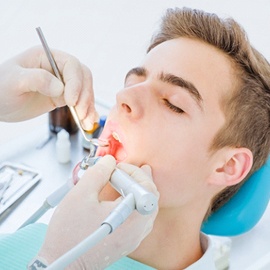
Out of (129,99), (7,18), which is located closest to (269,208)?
(129,99)

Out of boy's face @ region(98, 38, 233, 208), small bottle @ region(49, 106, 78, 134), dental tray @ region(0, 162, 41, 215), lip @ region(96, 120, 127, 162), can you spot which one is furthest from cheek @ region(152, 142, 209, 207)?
small bottle @ region(49, 106, 78, 134)

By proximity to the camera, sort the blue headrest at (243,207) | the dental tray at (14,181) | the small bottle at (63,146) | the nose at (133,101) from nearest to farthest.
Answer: the nose at (133,101) → the blue headrest at (243,207) → the dental tray at (14,181) → the small bottle at (63,146)

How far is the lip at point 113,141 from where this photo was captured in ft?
4.45

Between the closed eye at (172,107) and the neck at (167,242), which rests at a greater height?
the closed eye at (172,107)

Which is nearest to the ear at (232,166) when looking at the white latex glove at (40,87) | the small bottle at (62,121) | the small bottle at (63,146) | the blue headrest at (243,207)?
the blue headrest at (243,207)

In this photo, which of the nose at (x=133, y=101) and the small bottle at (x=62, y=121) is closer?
the nose at (x=133, y=101)

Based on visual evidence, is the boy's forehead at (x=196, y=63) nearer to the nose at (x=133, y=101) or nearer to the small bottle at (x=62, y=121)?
the nose at (x=133, y=101)

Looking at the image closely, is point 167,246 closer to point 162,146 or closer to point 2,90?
point 162,146

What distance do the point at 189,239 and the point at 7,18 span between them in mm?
1736

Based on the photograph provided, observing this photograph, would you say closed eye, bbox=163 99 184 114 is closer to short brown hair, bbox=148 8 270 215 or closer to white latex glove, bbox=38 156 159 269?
short brown hair, bbox=148 8 270 215

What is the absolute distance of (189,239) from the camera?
4.85 ft

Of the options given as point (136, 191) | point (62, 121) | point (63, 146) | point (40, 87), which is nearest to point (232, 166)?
point (136, 191)

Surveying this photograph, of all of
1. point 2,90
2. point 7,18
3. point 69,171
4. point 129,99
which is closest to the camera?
point 129,99

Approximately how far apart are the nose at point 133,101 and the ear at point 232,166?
10.1 inches
